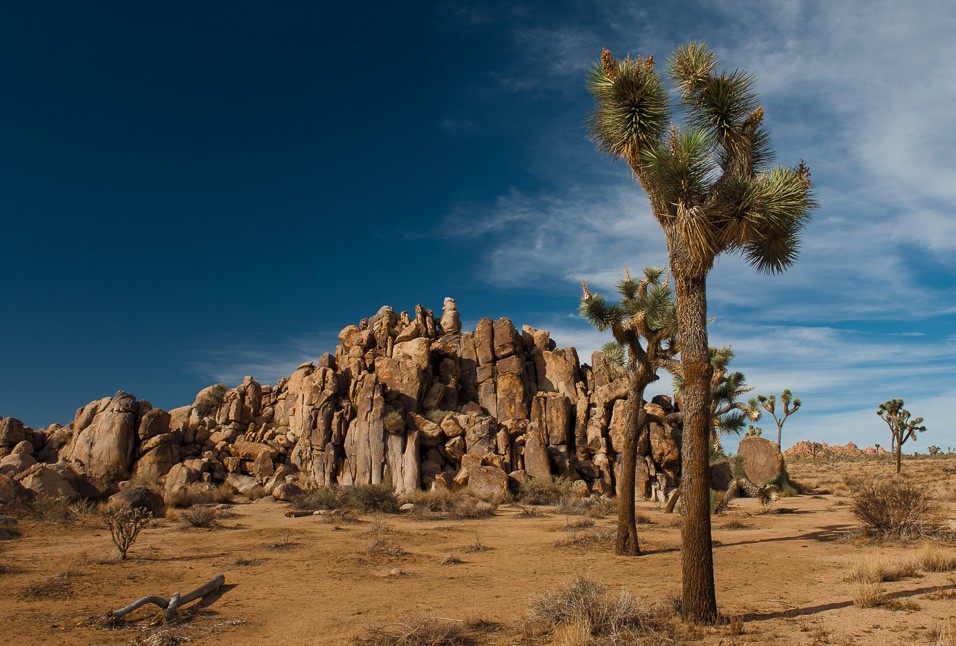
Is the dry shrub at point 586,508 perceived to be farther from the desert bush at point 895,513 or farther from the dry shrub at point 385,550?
the dry shrub at point 385,550

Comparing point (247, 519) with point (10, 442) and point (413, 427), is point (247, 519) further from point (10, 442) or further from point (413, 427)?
point (10, 442)

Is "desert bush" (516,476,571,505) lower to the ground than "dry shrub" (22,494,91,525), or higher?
lower

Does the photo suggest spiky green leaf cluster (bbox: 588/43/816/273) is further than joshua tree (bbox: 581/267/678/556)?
No

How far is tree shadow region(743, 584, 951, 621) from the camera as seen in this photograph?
8.69 m

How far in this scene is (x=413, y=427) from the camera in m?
34.9

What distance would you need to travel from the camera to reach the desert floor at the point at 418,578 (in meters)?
8.19

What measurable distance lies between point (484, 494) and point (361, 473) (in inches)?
310

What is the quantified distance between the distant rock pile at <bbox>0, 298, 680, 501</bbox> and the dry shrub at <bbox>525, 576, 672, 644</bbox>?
21455 mm

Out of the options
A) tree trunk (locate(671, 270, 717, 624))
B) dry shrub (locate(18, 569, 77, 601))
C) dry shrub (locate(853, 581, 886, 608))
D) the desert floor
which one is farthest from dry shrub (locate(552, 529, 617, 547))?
dry shrub (locate(18, 569, 77, 601))

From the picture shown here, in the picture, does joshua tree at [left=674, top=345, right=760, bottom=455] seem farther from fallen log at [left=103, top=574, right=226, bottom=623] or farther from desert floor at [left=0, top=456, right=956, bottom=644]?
fallen log at [left=103, top=574, right=226, bottom=623]

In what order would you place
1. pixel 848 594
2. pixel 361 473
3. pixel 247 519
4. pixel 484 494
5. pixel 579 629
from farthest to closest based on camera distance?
pixel 361 473
pixel 484 494
pixel 247 519
pixel 848 594
pixel 579 629

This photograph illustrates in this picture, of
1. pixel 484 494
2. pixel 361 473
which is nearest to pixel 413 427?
pixel 361 473

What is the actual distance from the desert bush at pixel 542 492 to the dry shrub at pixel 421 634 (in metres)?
21.1

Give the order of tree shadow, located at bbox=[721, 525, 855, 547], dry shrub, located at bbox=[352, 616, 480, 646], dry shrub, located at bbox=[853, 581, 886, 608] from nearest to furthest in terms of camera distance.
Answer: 1. dry shrub, located at bbox=[352, 616, 480, 646]
2. dry shrub, located at bbox=[853, 581, 886, 608]
3. tree shadow, located at bbox=[721, 525, 855, 547]
